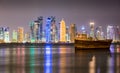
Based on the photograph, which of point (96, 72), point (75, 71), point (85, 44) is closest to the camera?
point (96, 72)

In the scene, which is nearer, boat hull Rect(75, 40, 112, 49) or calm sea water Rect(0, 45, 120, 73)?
calm sea water Rect(0, 45, 120, 73)

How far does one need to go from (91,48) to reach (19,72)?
381 feet

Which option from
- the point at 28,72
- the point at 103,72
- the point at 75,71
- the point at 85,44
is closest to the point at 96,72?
the point at 103,72

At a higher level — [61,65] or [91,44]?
[91,44]

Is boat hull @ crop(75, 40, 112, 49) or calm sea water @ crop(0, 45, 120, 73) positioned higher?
boat hull @ crop(75, 40, 112, 49)

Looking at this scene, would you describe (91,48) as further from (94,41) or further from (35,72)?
(35,72)

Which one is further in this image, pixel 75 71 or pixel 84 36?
pixel 84 36

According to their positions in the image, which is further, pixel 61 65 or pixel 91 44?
pixel 91 44

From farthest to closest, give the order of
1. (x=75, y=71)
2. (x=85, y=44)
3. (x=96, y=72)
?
1. (x=85, y=44)
2. (x=75, y=71)
3. (x=96, y=72)

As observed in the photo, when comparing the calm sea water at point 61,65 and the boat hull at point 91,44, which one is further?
the boat hull at point 91,44

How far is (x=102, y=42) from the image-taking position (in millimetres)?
183125

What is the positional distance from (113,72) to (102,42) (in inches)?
4637

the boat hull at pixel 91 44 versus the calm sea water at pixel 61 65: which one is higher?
the boat hull at pixel 91 44

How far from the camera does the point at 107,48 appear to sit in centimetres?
18675
